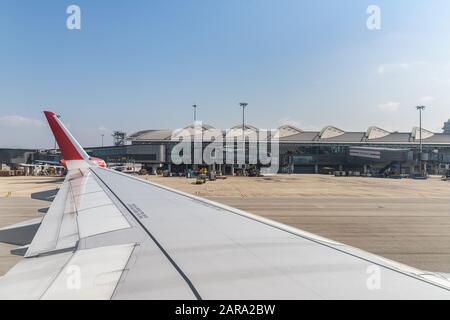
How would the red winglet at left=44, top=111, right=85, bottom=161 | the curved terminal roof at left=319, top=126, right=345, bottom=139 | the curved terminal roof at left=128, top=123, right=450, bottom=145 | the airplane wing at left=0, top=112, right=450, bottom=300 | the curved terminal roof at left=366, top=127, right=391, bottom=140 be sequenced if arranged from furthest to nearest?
1. the curved terminal roof at left=319, top=126, right=345, bottom=139
2. the curved terminal roof at left=366, top=127, right=391, bottom=140
3. the curved terminal roof at left=128, top=123, right=450, bottom=145
4. the red winglet at left=44, top=111, right=85, bottom=161
5. the airplane wing at left=0, top=112, right=450, bottom=300

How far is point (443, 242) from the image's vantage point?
42.7ft

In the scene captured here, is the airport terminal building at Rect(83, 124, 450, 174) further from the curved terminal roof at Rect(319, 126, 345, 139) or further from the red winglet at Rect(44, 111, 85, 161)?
the red winglet at Rect(44, 111, 85, 161)

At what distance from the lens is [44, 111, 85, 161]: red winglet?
469 inches

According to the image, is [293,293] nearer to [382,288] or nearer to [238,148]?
[382,288]

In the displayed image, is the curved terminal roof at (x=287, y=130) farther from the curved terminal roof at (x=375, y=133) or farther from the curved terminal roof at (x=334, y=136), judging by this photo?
the curved terminal roof at (x=375, y=133)

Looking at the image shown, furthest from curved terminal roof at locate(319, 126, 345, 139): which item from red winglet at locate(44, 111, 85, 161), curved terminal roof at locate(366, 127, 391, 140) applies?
red winglet at locate(44, 111, 85, 161)

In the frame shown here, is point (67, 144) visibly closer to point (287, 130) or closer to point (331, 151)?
point (331, 151)

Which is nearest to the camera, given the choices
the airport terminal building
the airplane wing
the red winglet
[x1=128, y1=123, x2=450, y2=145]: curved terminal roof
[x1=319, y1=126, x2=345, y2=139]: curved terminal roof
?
the airplane wing

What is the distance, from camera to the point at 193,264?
9.33ft

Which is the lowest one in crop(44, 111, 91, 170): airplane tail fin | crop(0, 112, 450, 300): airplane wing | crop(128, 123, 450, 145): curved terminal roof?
crop(0, 112, 450, 300): airplane wing

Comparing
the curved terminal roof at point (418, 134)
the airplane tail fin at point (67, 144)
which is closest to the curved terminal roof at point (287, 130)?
the curved terminal roof at point (418, 134)

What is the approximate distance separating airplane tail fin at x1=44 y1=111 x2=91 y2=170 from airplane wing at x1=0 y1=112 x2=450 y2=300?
7655mm

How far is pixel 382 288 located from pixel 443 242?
13.6 meters
